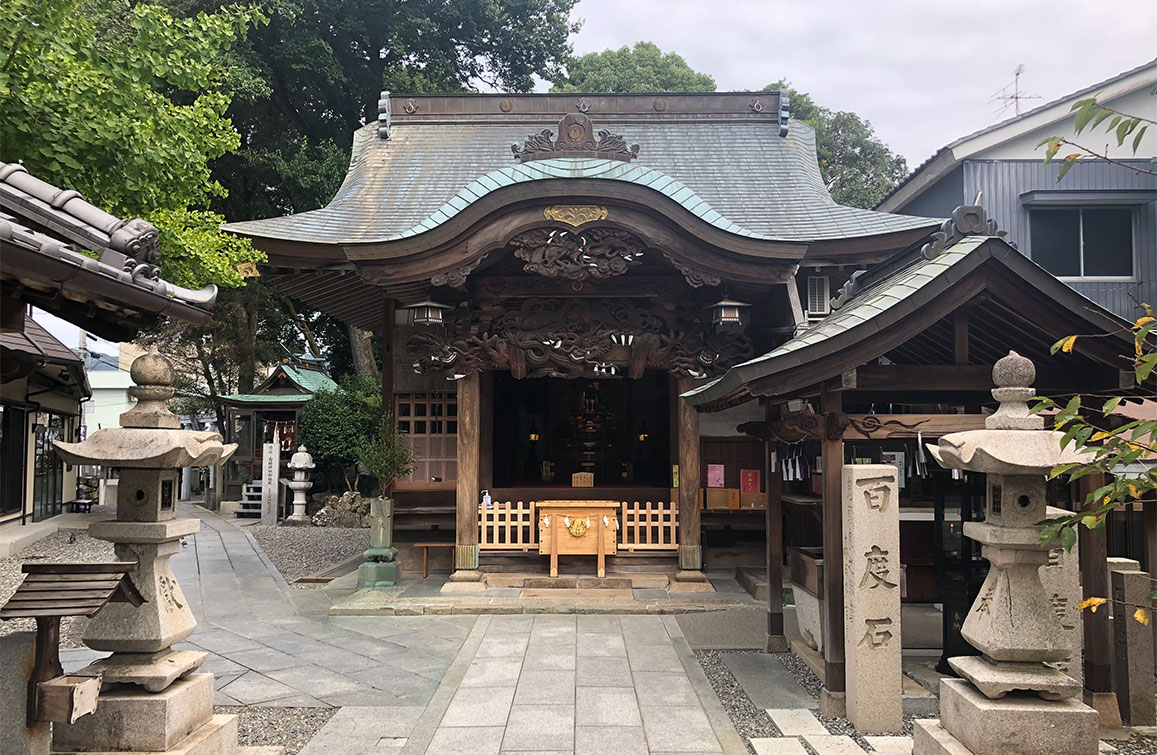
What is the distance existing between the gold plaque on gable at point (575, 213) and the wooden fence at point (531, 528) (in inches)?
161

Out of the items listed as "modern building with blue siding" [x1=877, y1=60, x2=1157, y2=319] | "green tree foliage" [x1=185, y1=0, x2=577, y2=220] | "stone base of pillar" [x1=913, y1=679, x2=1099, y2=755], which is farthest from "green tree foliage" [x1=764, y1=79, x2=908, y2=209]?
"stone base of pillar" [x1=913, y1=679, x2=1099, y2=755]

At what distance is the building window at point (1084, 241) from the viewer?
14000 mm

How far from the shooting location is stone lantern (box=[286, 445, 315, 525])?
789 inches

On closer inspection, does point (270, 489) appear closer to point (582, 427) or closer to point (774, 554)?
point (582, 427)

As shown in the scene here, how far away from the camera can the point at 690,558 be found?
10.1 m

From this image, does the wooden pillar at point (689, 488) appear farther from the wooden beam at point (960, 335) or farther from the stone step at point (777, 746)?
the stone step at point (777, 746)

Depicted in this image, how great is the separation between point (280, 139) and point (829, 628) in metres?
22.8

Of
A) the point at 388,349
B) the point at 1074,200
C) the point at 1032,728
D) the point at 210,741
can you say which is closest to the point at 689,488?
the point at 388,349

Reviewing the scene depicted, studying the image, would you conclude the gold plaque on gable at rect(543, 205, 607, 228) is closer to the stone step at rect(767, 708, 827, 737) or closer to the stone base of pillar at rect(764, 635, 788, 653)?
the stone base of pillar at rect(764, 635, 788, 653)

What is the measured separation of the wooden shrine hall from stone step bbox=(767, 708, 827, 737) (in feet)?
14.5

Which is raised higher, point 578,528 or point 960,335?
point 960,335

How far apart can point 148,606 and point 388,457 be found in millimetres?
5912

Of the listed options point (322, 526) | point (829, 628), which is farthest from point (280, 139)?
point (829, 628)

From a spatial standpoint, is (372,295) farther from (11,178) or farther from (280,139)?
(280,139)
